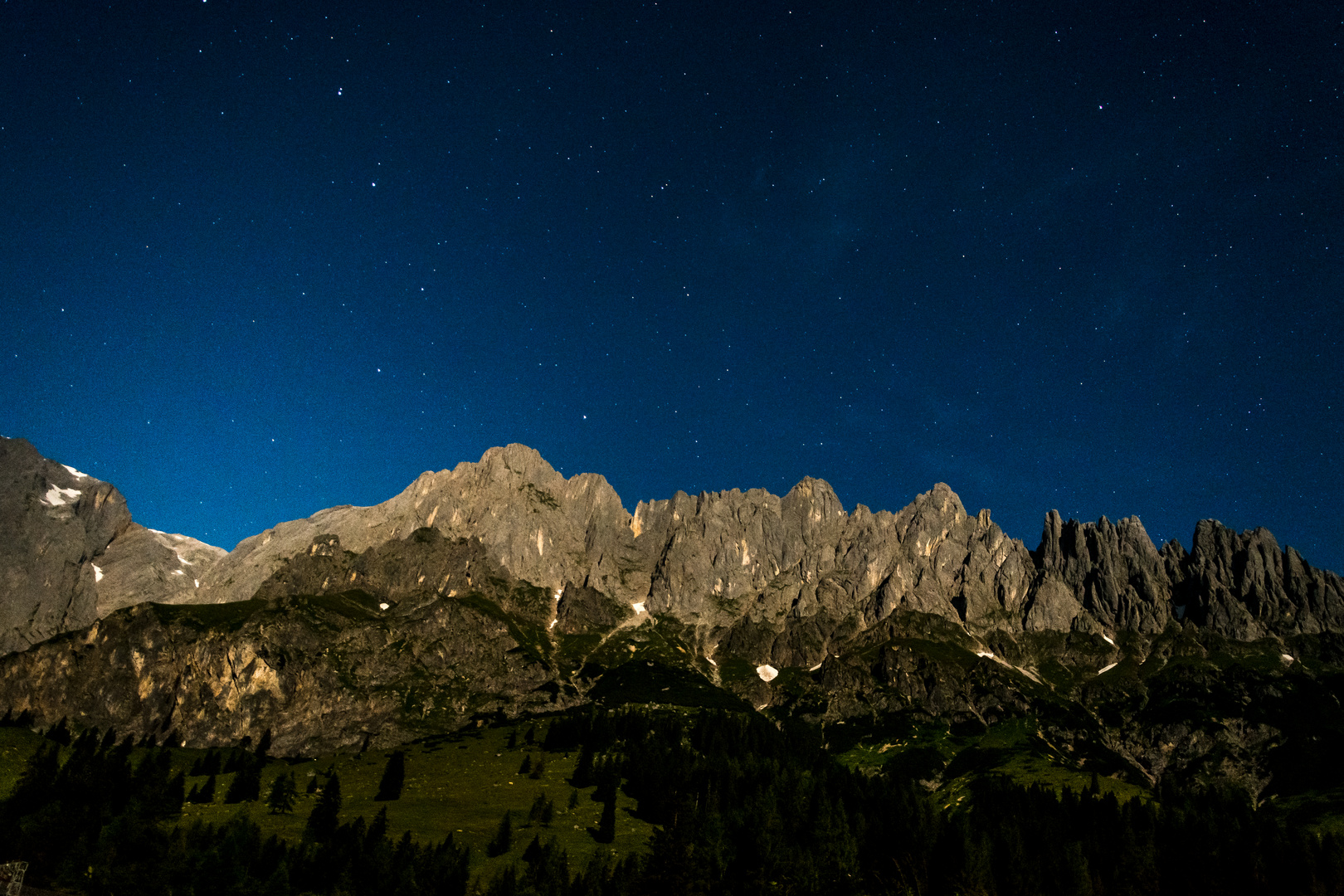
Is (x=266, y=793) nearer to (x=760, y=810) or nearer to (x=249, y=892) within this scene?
(x=249, y=892)

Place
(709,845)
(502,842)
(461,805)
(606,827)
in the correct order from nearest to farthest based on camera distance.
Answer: (709,845), (502,842), (606,827), (461,805)

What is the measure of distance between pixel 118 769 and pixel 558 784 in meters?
88.1

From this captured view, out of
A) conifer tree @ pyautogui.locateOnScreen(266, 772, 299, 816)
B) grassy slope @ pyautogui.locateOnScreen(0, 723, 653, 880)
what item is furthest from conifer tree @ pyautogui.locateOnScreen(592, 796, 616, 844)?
conifer tree @ pyautogui.locateOnScreen(266, 772, 299, 816)

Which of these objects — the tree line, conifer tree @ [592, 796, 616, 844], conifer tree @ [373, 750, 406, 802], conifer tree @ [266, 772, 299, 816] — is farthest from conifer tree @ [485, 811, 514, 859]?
conifer tree @ [266, 772, 299, 816]

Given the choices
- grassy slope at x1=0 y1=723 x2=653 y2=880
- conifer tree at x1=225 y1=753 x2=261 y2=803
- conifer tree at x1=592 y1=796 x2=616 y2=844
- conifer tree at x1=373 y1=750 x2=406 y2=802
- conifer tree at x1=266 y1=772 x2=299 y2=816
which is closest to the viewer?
grassy slope at x1=0 y1=723 x2=653 y2=880

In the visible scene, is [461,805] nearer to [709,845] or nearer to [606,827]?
[606,827]

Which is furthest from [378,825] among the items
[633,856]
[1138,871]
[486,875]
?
[1138,871]

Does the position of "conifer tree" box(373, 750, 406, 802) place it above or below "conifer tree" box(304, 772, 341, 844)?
above

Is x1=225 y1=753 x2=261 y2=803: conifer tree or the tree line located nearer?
the tree line

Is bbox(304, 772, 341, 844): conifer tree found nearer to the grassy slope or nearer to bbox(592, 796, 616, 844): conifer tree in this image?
the grassy slope

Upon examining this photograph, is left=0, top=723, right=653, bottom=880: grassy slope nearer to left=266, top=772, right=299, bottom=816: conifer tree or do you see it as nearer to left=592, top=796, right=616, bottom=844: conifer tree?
left=592, top=796, right=616, bottom=844: conifer tree

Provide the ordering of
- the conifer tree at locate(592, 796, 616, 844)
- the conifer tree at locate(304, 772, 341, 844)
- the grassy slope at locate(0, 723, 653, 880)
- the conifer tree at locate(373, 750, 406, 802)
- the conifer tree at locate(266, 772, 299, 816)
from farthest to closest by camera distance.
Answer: the conifer tree at locate(373, 750, 406, 802), the conifer tree at locate(266, 772, 299, 816), the conifer tree at locate(592, 796, 616, 844), the grassy slope at locate(0, 723, 653, 880), the conifer tree at locate(304, 772, 341, 844)

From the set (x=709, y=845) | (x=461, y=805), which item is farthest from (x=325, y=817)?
(x=709, y=845)

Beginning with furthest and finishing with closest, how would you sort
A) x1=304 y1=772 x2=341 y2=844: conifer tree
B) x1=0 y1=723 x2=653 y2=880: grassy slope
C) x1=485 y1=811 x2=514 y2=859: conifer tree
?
x1=0 y1=723 x2=653 y2=880: grassy slope
x1=304 y1=772 x2=341 y2=844: conifer tree
x1=485 y1=811 x2=514 y2=859: conifer tree
